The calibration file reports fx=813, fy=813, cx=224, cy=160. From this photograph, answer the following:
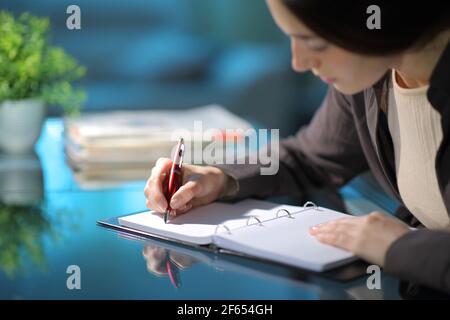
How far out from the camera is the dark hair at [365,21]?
112 cm

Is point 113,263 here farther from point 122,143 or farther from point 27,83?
point 27,83

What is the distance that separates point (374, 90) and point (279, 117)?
2166 mm

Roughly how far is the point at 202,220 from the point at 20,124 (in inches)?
31.6

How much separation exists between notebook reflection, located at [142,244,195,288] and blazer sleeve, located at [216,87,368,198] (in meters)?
0.38

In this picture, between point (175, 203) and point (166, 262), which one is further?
point (175, 203)

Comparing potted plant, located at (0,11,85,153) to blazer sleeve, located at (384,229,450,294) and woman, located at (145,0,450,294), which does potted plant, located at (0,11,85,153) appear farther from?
blazer sleeve, located at (384,229,450,294)

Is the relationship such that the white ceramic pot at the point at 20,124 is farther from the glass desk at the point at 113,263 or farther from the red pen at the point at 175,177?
the red pen at the point at 175,177

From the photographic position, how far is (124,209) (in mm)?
1524

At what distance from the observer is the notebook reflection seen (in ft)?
3.76

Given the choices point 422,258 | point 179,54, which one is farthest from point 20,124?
point 179,54

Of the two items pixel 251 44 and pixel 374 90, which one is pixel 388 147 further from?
pixel 251 44

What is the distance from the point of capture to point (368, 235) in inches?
44.2

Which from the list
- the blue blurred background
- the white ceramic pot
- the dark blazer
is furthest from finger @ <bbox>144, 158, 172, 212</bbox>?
the blue blurred background
